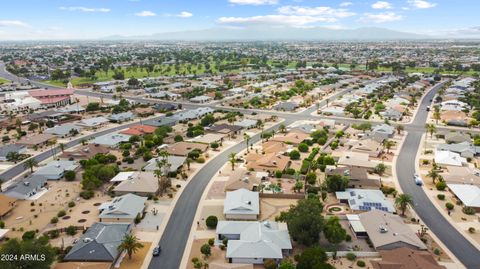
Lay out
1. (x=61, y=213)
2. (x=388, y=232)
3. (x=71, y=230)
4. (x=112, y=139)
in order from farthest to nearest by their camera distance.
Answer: (x=112, y=139) → (x=61, y=213) → (x=71, y=230) → (x=388, y=232)

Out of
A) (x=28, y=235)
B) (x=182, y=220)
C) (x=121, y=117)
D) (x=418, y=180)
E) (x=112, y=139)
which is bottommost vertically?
(x=182, y=220)

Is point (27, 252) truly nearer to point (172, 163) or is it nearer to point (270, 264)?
point (270, 264)

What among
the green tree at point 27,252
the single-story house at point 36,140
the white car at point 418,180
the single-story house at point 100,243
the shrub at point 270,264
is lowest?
the shrub at point 270,264

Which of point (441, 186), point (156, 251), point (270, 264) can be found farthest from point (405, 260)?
point (156, 251)

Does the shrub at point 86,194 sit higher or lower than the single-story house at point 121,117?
lower

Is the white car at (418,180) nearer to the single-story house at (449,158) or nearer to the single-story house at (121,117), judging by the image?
the single-story house at (449,158)

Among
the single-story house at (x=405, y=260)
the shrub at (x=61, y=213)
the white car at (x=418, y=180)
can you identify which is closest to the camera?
the single-story house at (x=405, y=260)

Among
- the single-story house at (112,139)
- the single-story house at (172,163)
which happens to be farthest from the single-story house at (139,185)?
the single-story house at (112,139)
